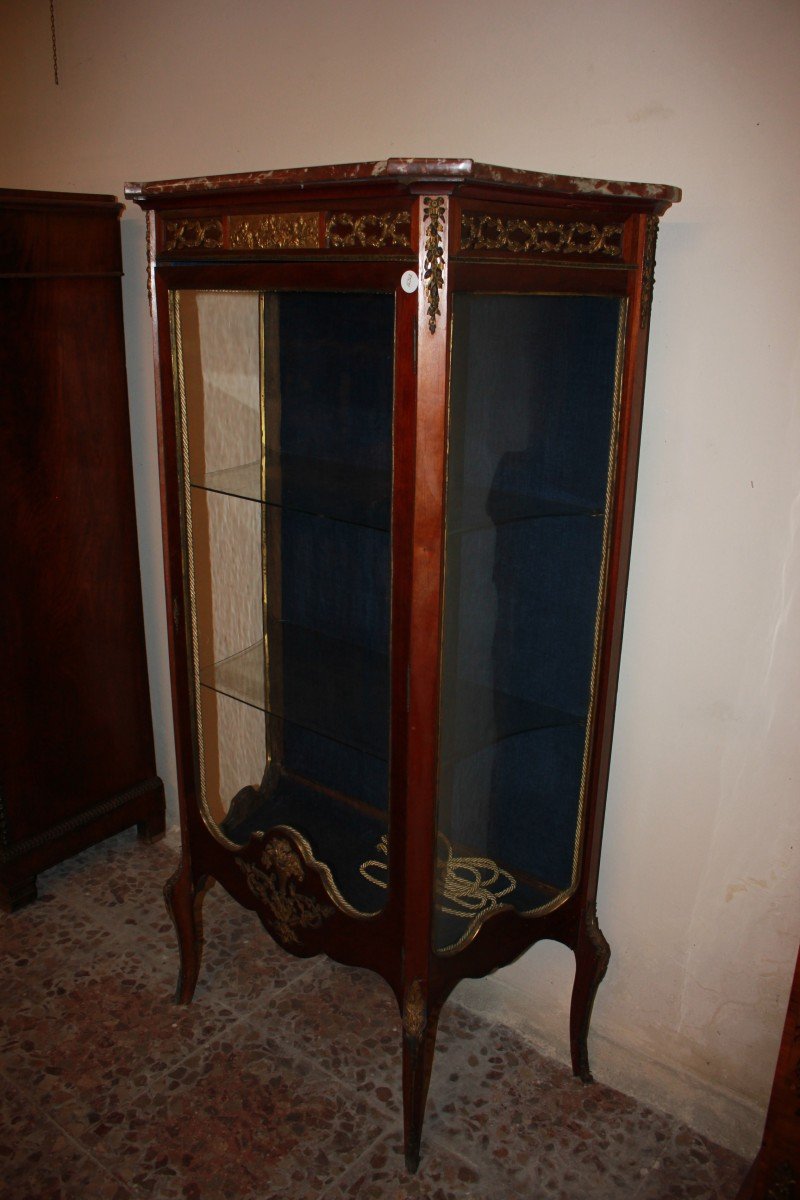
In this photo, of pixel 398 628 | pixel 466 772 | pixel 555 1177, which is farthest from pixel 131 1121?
pixel 398 628

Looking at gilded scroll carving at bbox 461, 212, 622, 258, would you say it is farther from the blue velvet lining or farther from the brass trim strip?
the brass trim strip

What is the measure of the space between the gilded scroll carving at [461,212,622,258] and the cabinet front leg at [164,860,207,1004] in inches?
50.4

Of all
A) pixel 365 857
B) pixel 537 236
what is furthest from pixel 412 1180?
pixel 537 236

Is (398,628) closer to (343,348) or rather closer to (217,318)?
(343,348)

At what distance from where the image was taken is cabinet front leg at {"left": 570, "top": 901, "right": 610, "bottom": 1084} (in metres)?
1.62

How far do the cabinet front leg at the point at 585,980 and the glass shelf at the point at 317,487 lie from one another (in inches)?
32.4

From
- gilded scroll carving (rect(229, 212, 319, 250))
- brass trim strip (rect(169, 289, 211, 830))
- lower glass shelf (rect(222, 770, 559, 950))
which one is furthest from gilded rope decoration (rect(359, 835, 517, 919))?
gilded scroll carving (rect(229, 212, 319, 250))

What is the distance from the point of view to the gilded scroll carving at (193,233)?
136 cm

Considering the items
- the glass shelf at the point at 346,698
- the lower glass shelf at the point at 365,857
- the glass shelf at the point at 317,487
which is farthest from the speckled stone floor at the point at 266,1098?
the glass shelf at the point at 317,487

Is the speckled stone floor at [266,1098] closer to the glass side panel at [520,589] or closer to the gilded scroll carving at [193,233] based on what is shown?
the glass side panel at [520,589]

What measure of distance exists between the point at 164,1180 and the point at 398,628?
1.04m

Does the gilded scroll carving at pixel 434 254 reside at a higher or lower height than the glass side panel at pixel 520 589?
higher

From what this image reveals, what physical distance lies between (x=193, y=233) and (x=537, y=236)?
1.78 feet

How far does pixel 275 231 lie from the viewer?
1.28 meters
